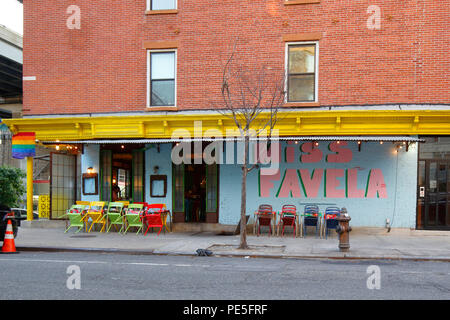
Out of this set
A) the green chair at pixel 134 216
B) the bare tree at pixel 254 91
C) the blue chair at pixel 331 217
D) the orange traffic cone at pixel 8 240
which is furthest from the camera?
the green chair at pixel 134 216

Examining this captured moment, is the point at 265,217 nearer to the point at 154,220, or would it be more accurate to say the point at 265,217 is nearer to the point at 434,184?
the point at 154,220

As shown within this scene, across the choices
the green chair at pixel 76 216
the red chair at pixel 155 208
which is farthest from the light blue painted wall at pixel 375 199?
the green chair at pixel 76 216

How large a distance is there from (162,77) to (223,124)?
305 cm

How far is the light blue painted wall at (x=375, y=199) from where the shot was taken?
526 inches

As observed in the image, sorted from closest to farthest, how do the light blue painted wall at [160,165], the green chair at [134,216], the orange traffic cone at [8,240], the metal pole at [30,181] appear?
the orange traffic cone at [8,240] < the green chair at [134,216] < the light blue painted wall at [160,165] < the metal pole at [30,181]

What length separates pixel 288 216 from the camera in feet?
43.5

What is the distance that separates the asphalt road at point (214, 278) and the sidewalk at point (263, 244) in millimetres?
603

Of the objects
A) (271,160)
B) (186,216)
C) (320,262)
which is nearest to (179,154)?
(186,216)

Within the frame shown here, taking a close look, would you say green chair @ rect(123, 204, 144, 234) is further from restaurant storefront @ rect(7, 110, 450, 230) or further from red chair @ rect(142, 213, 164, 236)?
restaurant storefront @ rect(7, 110, 450, 230)

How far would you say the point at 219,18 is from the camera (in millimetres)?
14477

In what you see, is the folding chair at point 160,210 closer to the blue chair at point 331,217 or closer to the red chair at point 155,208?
the red chair at point 155,208

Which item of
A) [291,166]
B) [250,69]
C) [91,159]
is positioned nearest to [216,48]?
[250,69]

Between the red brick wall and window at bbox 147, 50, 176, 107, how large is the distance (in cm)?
32

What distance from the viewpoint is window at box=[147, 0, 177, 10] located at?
1507cm
